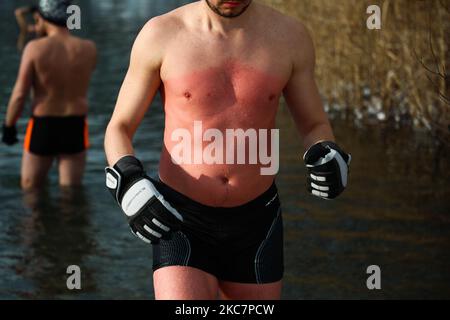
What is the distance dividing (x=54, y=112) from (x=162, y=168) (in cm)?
635

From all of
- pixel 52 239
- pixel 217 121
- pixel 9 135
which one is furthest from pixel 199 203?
pixel 9 135

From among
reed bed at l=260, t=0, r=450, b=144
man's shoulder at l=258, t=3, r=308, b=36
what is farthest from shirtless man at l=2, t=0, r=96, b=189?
man's shoulder at l=258, t=3, r=308, b=36

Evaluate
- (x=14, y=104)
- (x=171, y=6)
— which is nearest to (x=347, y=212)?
(x=14, y=104)

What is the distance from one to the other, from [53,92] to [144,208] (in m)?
6.62

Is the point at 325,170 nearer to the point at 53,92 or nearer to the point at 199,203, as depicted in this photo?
the point at 199,203

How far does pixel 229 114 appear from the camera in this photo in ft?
16.2

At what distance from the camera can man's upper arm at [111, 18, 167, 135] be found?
16.0ft

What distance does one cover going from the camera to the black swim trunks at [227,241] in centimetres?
499

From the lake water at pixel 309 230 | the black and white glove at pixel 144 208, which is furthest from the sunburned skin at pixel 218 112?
the lake water at pixel 309 230

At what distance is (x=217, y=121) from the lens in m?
4.93

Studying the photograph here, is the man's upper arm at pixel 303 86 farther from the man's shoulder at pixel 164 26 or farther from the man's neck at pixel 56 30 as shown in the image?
the man's neck at pixel 56 30

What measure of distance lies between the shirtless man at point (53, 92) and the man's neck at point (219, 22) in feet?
19.4

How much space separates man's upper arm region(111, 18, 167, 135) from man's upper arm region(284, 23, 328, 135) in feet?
1.84

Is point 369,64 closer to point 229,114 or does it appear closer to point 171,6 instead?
point 229,114
